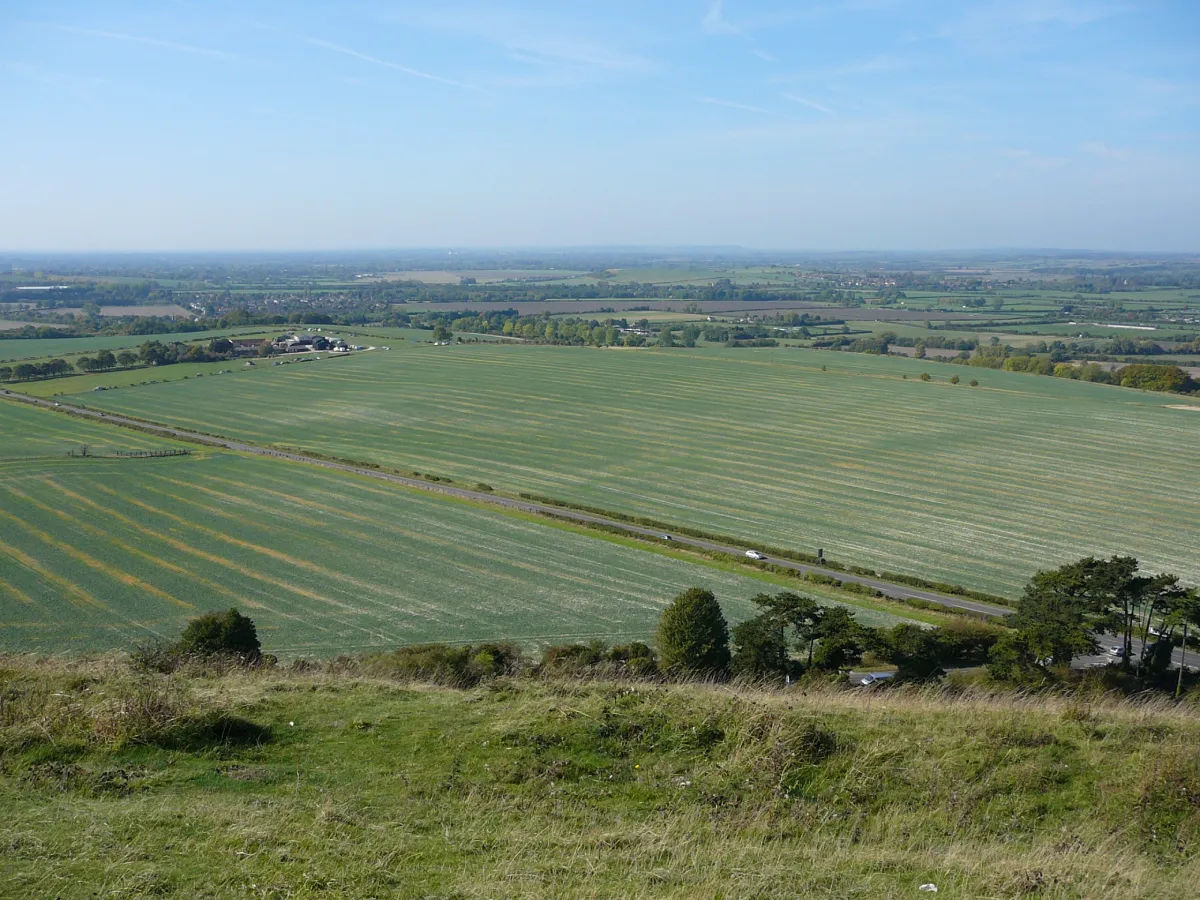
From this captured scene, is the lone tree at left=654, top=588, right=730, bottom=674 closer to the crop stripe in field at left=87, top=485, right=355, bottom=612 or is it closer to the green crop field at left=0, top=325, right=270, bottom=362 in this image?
the crop stripe in field at left=87, top=485, right=355, bottom=612

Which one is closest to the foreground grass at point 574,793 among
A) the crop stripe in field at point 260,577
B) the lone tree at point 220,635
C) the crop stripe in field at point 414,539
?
the lone tree at point 220,635

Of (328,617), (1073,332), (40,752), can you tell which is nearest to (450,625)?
(328,617)

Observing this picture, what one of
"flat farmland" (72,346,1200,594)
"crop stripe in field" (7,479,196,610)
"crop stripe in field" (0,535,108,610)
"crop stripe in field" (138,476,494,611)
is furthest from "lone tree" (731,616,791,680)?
"crop stripe in field" (0,535,108,610)

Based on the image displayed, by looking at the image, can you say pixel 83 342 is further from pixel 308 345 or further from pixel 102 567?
pixel 102 567

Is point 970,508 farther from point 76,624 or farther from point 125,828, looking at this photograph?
point 125,828

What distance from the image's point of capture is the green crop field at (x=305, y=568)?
33.0 m

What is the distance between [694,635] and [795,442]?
4627cm

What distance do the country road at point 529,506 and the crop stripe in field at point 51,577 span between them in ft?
72.1

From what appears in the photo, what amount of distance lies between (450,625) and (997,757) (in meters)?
24.5

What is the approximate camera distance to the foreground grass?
841 cm

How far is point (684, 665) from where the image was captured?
84.1ft

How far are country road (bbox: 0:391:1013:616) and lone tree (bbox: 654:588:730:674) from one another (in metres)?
14.2

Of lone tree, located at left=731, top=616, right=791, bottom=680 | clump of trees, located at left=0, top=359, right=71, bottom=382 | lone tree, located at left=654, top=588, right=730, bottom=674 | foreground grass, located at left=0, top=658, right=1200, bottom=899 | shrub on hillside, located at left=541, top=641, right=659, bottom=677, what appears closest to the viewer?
foreground grass, located at left=0, top=658, right=1200, bottom=899

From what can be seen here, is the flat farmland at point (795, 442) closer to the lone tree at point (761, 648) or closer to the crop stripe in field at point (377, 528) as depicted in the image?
the crop stripe in field at point (377, 528)
